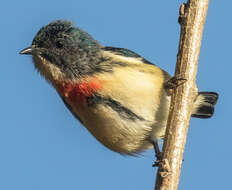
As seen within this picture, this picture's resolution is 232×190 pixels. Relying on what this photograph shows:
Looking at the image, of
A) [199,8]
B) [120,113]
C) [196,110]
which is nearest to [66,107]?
[120,113]

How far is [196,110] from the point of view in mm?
5430

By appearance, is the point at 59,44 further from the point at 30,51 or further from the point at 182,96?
the point at 182,96

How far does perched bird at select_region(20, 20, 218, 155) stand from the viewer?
417 cm

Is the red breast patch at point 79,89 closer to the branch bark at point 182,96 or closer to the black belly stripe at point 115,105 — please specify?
the black belly stripe at point 115,105

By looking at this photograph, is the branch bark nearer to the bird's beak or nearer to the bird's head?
the bird's head

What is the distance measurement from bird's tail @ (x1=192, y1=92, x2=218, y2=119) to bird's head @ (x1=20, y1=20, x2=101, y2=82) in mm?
1561

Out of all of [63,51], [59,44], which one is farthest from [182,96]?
[59,44]

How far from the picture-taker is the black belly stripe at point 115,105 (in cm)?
413

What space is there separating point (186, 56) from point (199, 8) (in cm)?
46

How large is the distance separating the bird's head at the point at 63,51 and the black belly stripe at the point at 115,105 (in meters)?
0.38

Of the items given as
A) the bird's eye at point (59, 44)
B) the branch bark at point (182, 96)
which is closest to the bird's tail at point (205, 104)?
the branch bark at point (182, 96)

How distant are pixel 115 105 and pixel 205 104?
5.64ft

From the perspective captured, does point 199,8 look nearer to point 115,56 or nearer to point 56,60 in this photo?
point 115,56

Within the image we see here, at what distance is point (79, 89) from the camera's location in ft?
14.2
